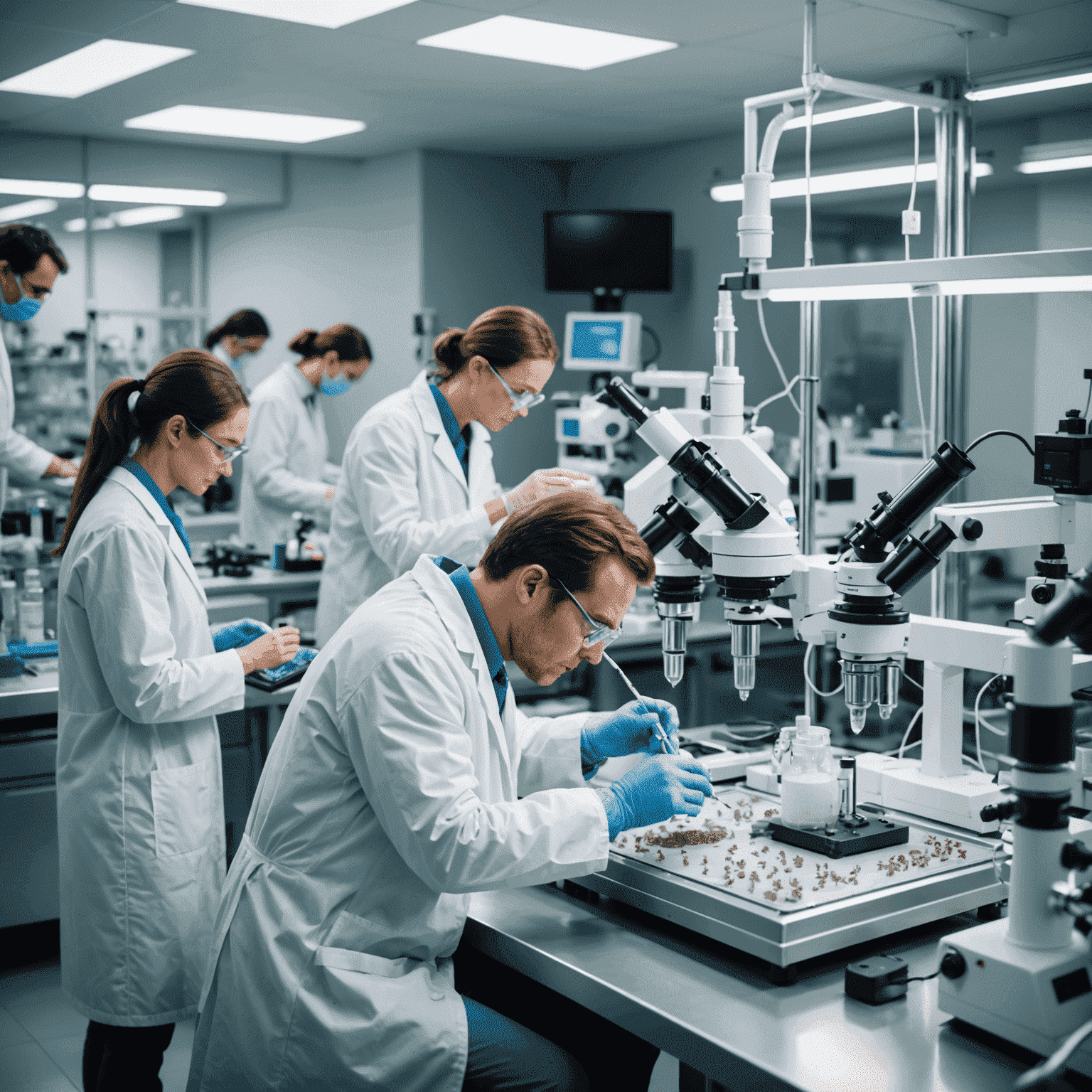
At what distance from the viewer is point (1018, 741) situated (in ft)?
4.11

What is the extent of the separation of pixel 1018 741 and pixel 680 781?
0.50 metres

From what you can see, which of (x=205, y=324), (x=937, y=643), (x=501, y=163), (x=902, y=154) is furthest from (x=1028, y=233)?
(x=205, y=324)

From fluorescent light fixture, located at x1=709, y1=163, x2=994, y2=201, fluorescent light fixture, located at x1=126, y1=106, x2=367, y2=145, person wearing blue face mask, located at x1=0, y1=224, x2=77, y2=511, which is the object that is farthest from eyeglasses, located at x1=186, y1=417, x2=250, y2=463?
fluorescent light fixture, located at x1=126, y1=106, x2=367, y2=145

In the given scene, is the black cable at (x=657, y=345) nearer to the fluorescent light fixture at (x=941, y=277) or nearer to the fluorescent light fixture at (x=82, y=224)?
the fluorescent light fixture at (x=82, y=224)

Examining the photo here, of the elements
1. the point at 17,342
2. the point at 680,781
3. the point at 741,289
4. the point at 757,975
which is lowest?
the point at 757,975

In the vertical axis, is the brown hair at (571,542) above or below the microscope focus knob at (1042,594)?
above

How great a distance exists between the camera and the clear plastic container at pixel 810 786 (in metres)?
1.67

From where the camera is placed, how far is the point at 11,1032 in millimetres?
2867

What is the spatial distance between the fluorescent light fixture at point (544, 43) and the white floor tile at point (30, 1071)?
330 cm

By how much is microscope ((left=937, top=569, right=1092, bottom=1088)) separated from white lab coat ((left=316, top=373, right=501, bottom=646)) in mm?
1628

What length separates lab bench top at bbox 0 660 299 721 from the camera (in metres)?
2.92

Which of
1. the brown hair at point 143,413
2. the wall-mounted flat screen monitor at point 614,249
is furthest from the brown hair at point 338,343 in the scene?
the brown hair at point 143,413

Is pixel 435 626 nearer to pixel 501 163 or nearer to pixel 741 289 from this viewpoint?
pixel 741 289

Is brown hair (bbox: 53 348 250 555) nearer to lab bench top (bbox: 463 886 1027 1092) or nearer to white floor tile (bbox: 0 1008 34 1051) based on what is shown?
lab bench top (bbox: 463 886 1027 1092)
